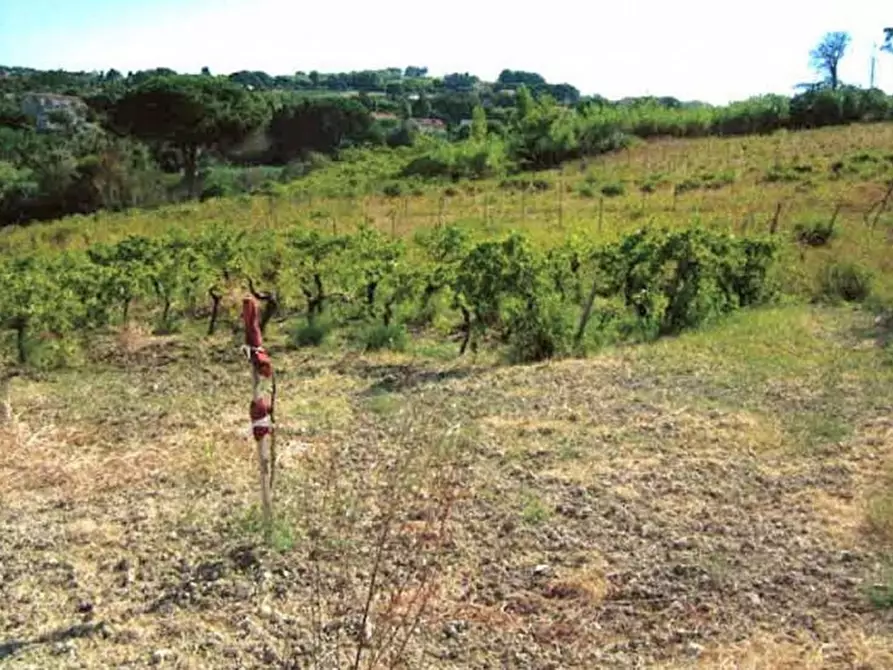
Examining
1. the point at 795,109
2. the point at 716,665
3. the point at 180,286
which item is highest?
the point at 795,109

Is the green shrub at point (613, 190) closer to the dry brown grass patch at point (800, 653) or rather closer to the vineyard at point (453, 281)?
the vineyard at point (453, 281)

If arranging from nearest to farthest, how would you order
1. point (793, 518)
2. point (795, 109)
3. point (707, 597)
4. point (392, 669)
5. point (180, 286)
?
point (392, 669), point (707, 597), point (793, 518), point (180, 286), point (795, 109)

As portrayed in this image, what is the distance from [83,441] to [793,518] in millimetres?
4514

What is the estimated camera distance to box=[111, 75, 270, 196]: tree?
33281mm

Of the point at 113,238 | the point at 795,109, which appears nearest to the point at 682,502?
the point at 113,238

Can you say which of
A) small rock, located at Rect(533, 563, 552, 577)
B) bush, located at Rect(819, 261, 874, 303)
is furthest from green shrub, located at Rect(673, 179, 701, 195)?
small rock, located at Rect(533, 563, 552, 577)

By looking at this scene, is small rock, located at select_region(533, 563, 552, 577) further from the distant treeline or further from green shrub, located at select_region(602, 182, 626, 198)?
the distant treeline

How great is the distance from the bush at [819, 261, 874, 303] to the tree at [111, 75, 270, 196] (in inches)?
979

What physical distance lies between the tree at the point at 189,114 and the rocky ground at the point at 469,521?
2674 cm

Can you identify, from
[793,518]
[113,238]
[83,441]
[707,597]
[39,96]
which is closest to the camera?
[707,597]

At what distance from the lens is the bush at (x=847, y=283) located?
35.4 ft

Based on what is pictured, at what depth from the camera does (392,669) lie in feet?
11.9

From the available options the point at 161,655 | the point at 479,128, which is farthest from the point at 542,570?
the point at 479,128

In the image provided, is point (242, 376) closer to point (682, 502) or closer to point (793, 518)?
point (682, 502)
